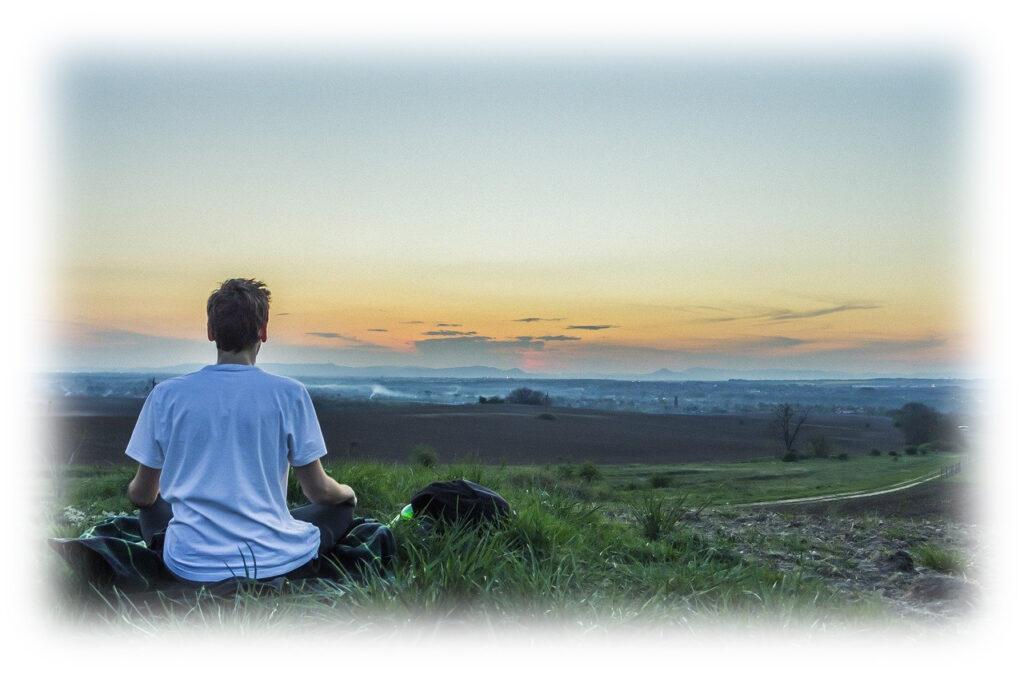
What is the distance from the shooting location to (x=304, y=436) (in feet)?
12.4

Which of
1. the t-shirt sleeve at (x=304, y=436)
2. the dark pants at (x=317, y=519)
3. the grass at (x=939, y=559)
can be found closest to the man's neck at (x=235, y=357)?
the t-shirt sleeve at (x=304, y=436)

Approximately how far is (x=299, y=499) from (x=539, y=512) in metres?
2.28

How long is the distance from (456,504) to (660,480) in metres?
4.86

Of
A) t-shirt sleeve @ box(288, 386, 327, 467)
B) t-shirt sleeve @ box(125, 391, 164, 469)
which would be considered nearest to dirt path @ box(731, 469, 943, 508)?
t-shirt sleeve @ box(288, 386, 327, 467)

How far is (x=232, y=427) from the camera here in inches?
145

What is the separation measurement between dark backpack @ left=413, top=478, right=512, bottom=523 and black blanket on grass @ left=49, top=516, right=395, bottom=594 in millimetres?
568

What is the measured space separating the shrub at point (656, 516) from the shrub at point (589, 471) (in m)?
2.71

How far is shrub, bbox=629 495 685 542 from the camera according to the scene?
6.16 m

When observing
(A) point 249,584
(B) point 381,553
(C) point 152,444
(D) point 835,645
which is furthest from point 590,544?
(C) point 152,444

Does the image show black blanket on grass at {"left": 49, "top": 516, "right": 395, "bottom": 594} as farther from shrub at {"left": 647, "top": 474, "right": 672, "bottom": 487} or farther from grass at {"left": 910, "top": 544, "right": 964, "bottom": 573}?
shrub at {"left": 647, "top": 474, "right": 672, "bottom": 487}

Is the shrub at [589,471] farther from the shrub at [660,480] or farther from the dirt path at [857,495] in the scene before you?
the dirt path at [857,495]

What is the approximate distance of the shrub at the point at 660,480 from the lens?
8.85 metres

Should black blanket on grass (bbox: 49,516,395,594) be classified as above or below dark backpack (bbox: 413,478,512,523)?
below

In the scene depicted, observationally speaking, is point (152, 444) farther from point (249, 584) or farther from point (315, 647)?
point (315, 647)
